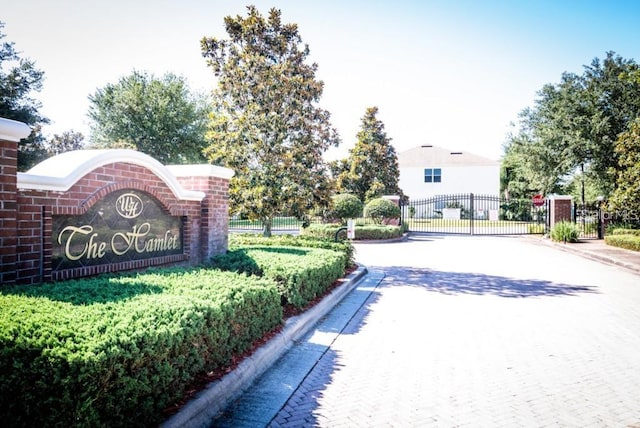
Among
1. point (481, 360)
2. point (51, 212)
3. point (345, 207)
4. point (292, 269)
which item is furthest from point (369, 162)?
point (51, 212)

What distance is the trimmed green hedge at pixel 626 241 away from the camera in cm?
1449

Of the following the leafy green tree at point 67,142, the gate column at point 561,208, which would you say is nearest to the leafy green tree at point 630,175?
the gate column at point 561,208

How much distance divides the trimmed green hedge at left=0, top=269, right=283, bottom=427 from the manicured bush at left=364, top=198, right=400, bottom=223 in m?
19.4

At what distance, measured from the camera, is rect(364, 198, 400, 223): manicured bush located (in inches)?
918

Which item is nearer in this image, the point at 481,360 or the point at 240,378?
the point at 240,378

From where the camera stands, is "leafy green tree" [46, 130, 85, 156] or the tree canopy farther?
"leafy green tree" [46, 130, 85, 156]

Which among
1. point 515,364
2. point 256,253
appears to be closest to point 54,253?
point 256,253

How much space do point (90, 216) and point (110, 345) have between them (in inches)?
107

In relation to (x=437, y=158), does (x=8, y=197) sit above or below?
below

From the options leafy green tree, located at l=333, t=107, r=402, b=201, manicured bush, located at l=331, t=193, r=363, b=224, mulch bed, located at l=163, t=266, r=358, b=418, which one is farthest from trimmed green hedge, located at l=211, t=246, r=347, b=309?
leafy green tree, located at l=333, t=107, r=402, b=201

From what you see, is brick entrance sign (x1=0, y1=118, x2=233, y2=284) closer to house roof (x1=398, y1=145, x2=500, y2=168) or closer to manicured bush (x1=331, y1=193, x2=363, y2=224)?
manicured bush (x1=331, y1=193, x2=363, y2=224)

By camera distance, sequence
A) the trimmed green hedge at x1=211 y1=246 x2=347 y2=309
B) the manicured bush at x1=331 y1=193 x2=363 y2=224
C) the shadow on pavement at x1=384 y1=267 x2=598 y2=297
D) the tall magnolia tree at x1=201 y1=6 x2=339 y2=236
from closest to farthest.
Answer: the trimmed green hedge at x1=211 y1=246 x2=347 y2=309 < the shadow on pavement at x1=384 y1=267 x2=598 y2=297 < the tall magnolia tree at x1=201 y1=6 x2=339 y2=236 < the manicured bush at x1=331 y1=193 x2=363 y2=224

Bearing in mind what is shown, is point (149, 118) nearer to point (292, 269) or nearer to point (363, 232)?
point (363, 232)

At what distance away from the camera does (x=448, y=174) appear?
4122cm
